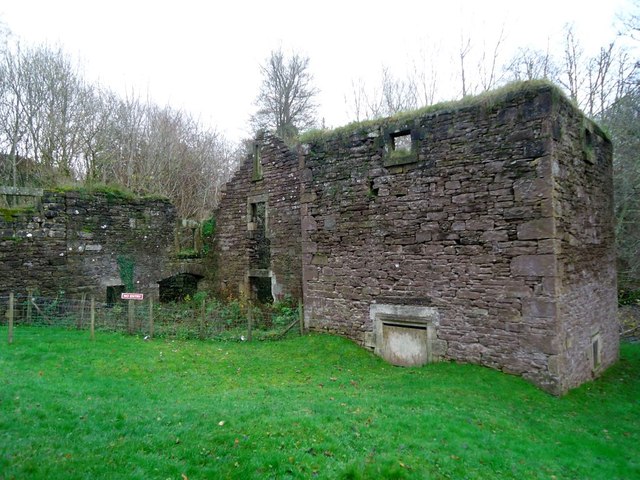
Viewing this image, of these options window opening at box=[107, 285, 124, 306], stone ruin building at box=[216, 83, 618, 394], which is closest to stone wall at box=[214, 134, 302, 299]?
stone ruin building at box=[216, 83, 618, 394]

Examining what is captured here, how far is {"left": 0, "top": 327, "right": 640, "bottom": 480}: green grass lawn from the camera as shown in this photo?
15.6 ft

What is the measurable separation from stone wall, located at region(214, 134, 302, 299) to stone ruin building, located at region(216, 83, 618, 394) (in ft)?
8.31

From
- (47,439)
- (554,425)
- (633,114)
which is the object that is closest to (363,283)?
(554,425)

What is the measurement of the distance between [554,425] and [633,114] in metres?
13.7

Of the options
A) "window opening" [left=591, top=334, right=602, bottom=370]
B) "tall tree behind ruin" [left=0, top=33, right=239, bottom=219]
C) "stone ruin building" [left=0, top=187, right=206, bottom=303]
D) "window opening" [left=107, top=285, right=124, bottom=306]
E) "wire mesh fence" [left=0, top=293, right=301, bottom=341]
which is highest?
"tall tree behind ruin" [left=0, top=33, right=239, bottom=219]

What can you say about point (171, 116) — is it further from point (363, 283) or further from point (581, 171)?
point (581, 171)

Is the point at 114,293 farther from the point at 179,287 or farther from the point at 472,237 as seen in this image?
the point at 472,237

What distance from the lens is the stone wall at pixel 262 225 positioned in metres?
13.7

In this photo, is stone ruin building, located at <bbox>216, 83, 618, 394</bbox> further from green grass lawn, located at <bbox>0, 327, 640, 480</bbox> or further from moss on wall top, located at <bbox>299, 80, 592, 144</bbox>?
green grass lawn, located at <bbox>0, 327, 640, 480</bbox>

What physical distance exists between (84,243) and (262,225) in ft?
19.3

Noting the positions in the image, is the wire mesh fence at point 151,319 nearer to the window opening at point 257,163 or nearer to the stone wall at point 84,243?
the stone wall at point 84,243

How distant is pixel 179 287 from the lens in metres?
17.2

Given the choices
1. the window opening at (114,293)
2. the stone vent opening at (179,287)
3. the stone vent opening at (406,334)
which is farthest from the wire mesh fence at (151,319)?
the stone vent opening at (179,287)

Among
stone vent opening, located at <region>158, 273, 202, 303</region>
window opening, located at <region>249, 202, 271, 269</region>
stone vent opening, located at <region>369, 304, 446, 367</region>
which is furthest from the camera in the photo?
stone vent opening, located at <region>158, 273, 202, 303</region>
